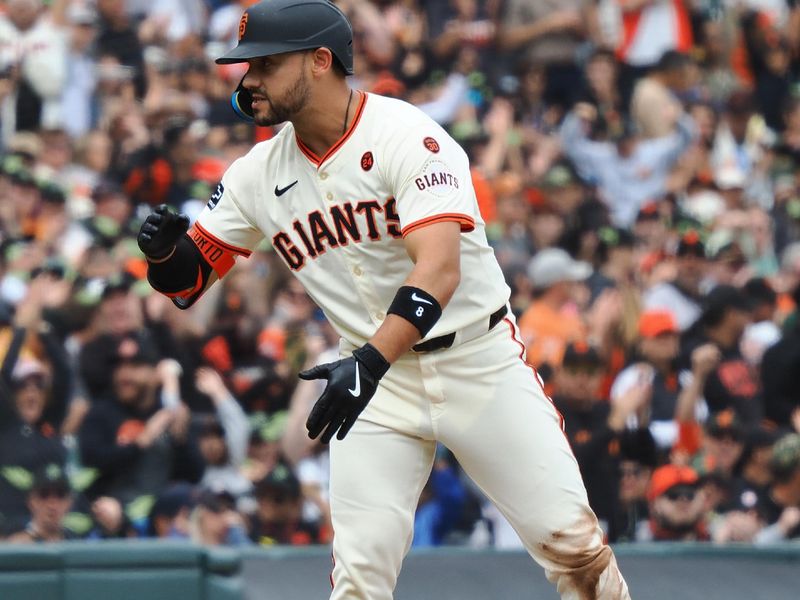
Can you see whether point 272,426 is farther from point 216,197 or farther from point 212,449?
point 216,197

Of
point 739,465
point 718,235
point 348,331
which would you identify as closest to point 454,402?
point 348,331

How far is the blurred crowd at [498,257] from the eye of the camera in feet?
23.3

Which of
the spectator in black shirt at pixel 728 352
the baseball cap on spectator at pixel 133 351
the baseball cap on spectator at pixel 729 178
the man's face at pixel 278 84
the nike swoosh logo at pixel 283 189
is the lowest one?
the spectator in black shirt at pixel 728 352

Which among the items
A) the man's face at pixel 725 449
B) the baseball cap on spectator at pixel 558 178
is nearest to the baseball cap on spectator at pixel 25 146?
the baseball cap on spectator at pixel 558 178

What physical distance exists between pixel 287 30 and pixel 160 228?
669 mm

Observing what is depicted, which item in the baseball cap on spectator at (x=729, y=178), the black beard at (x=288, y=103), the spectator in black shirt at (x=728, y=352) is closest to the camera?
the black beard at (x=288, y=103)

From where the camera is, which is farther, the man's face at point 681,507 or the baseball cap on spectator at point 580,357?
the baseball cap on spectator at point 580,357

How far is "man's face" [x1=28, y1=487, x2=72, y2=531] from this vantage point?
6641 mm

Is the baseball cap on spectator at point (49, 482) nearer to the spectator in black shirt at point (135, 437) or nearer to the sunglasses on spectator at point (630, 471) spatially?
the spectator in black shirt at point (135, 437)

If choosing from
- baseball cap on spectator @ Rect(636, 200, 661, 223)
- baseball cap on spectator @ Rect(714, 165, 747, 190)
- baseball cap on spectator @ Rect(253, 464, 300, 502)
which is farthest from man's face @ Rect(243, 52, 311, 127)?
baseball cap on spectator @ Rect(714, 165, 747, 190)

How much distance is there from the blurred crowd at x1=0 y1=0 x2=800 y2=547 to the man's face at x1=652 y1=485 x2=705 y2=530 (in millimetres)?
19

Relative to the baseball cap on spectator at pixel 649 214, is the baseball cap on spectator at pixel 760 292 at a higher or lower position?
lower

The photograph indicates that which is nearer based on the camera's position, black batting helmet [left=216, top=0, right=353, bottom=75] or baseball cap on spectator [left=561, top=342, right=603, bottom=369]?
black batting helmet [left=216, top=0, right=353, bottom=75]

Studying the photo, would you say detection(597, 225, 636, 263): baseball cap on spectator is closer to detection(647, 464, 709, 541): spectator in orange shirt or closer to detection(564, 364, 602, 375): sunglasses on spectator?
detection(564, 364, 602, 375): sunglasses on spectator
